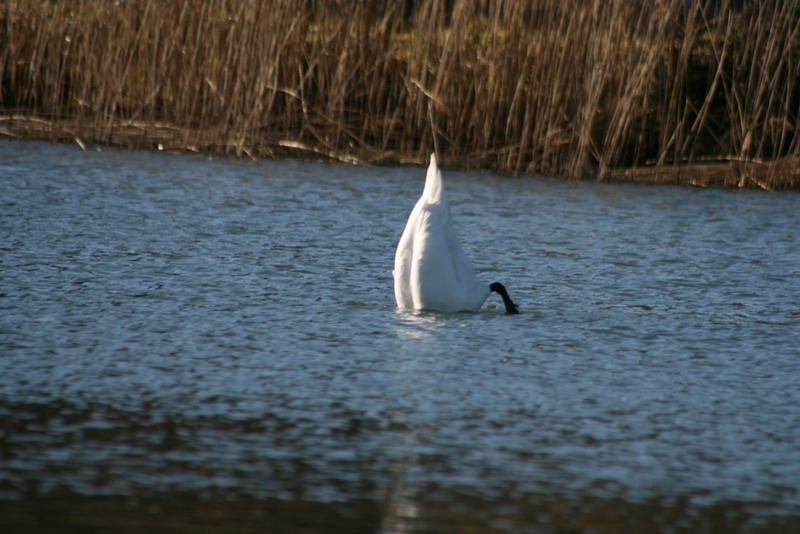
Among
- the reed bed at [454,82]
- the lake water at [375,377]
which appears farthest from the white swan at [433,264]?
the reed bed at [454,82]

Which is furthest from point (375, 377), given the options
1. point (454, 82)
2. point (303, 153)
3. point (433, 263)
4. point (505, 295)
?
point (303, 153)

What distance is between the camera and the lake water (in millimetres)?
3676

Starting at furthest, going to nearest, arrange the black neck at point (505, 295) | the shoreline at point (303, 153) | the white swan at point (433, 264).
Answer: the shoreline at point (303, 153)
the black neck at point (505, 295)
the white swan at point (433, 264)

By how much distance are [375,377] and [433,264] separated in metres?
1.27

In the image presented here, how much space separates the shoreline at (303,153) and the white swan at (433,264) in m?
6.47

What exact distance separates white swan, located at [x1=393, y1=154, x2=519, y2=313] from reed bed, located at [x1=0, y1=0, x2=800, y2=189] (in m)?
6.13

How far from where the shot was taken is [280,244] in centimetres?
869

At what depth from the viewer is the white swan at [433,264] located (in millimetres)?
6316

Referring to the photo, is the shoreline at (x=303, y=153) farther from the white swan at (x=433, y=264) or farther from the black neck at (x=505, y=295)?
the white swan at (x=433, y=264)

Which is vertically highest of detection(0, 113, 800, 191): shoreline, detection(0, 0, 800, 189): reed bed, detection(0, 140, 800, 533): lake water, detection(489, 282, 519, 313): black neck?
detection(0, 0, 800, 189): reed bed

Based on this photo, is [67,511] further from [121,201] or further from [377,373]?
[121,201]

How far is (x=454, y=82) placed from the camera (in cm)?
1275

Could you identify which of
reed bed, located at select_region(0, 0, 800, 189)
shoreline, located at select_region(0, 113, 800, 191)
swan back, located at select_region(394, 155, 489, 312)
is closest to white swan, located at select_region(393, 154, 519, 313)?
swan back, located at select_region(394, 155, 489, 312)

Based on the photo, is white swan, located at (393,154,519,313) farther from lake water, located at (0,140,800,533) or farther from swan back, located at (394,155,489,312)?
lake water, located at (0,140,800,533)
